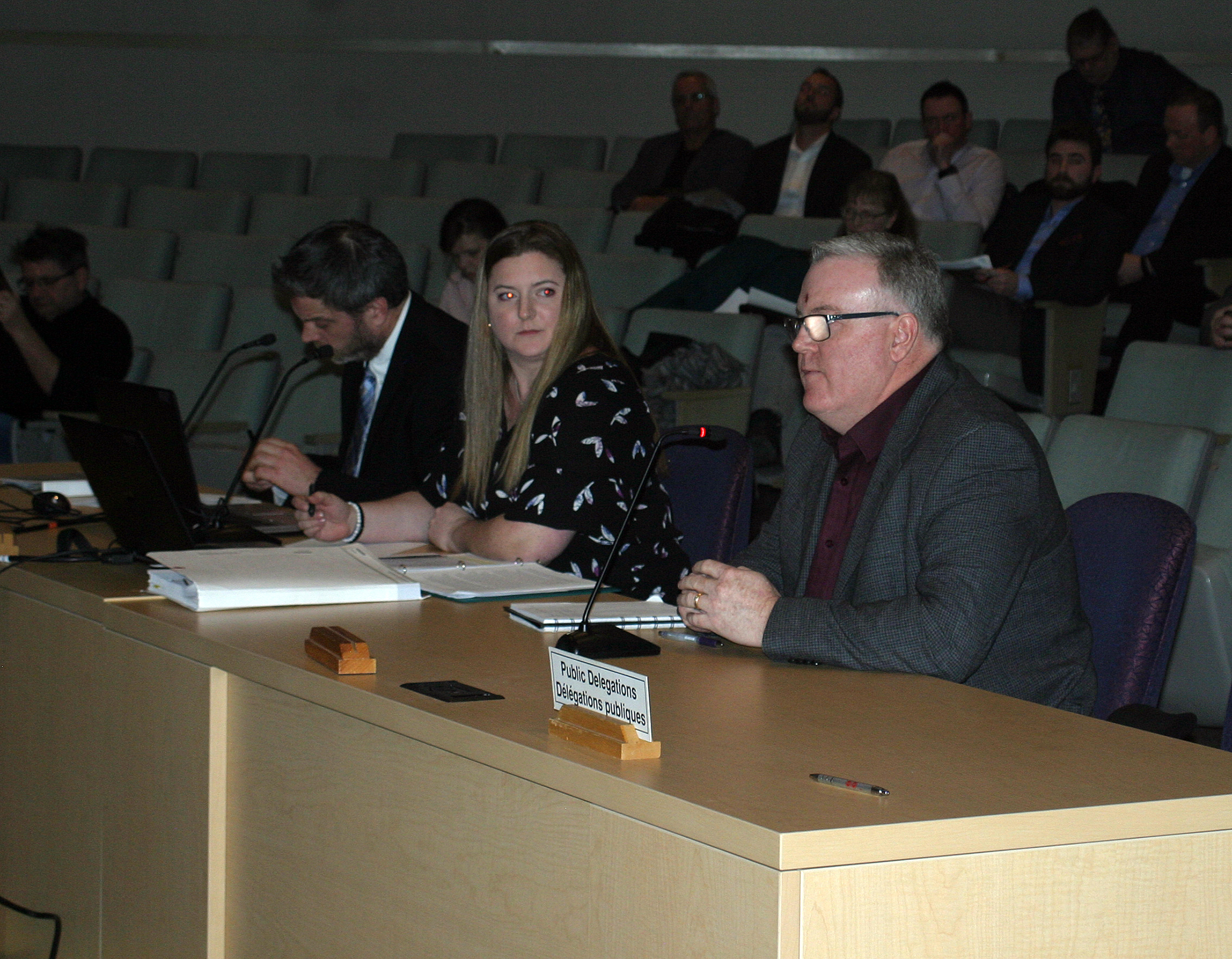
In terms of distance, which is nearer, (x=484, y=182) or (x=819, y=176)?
(x=819, y=176)

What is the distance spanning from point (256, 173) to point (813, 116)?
2939 mm

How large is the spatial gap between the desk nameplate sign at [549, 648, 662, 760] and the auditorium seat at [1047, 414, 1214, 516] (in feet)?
4.85

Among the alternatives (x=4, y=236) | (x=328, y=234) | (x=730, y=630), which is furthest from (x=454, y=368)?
(x=4, y=236)

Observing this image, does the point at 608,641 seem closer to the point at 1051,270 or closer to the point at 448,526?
the point at 448,526

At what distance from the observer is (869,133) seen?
20.5ft

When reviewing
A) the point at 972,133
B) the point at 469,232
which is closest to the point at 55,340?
the point at 469,232

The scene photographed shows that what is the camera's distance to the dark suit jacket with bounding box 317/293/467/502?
2.74 metres

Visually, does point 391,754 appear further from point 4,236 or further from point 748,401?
point 4,236

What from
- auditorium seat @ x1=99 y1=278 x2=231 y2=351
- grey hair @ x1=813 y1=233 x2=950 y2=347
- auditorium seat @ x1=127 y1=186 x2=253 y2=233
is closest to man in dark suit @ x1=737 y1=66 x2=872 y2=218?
auditorium seat @ x1=99 y1=278 x2=231 y2=351

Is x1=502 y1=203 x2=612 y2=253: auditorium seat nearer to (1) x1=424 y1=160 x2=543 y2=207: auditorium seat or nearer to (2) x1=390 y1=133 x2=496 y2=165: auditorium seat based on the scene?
(1) x1=424 y1=160 x2=543 y2=207: auditorium seat

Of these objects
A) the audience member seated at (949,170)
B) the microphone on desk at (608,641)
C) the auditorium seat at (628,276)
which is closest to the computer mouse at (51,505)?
the microphone on desk at (608,641)

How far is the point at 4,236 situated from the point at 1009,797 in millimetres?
5668

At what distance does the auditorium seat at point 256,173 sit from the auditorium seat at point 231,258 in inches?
44.3

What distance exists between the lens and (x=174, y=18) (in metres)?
7.85
